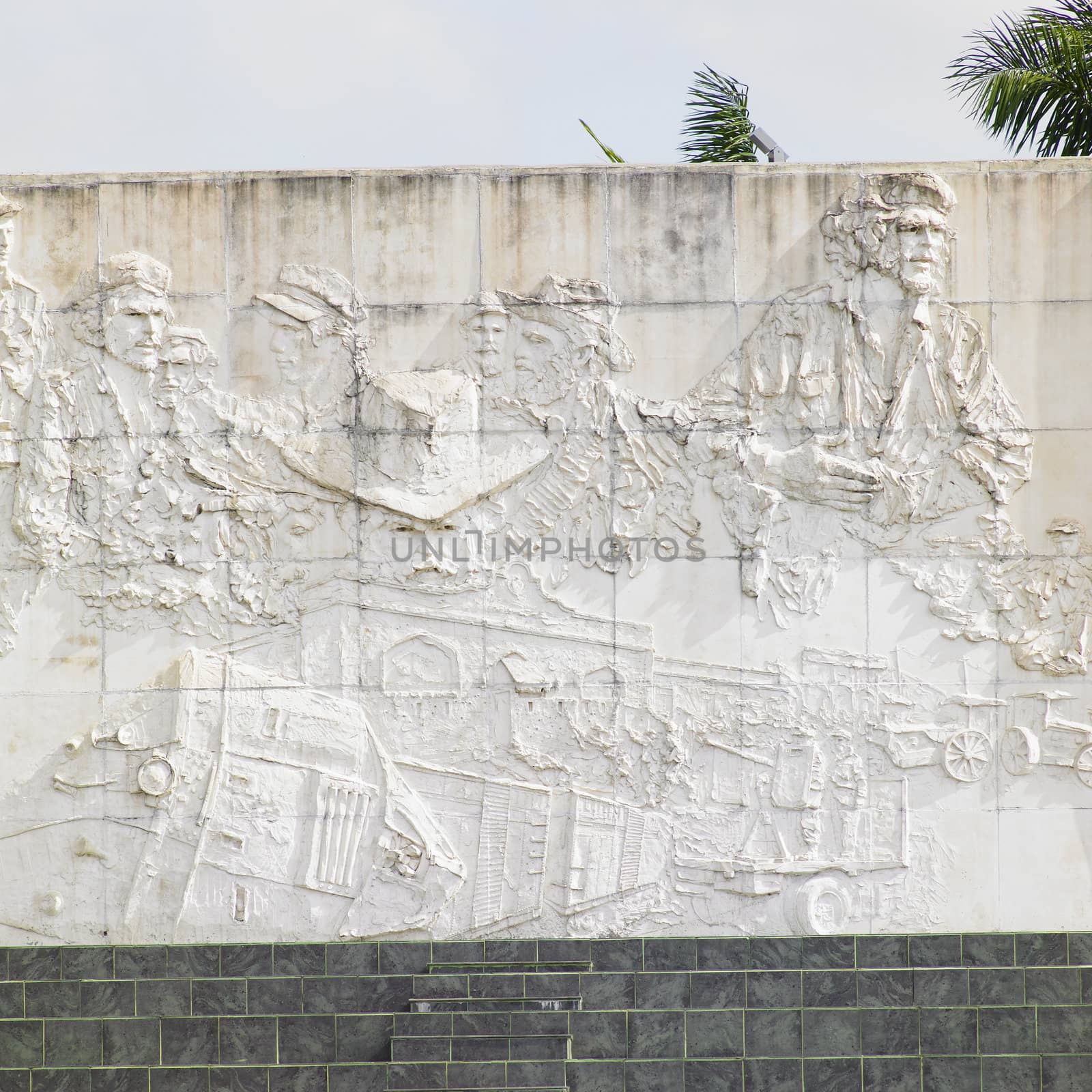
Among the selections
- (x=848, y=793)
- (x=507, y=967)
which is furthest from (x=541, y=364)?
(x=507, y=967)

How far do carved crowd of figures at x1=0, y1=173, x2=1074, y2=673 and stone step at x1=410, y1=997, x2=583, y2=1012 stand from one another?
101 inches

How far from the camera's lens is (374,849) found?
850 centimetres

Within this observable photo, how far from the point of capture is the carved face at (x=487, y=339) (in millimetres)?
8664

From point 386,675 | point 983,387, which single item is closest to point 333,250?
point 386,675

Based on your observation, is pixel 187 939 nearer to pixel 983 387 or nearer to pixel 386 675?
pixel 386 675

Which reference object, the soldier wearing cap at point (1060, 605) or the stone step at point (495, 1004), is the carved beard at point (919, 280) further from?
the stone step at point (495, 1004)

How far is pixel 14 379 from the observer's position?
8727mm

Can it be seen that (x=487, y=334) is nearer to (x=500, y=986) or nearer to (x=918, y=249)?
(x=918, y=249)

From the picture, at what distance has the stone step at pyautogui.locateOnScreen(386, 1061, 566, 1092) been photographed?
7.69 m

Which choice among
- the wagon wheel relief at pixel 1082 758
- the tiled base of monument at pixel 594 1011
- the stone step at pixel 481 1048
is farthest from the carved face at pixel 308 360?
the wagon wheel relief at pixel 1082 758

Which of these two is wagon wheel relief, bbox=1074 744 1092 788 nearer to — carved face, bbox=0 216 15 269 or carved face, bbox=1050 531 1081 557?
carved face, bbox=1050 531 1081 557

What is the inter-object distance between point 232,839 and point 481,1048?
203cm

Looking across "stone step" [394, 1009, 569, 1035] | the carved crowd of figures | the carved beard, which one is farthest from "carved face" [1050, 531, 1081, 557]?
"stone step" [394, 1009, 569, 1035]

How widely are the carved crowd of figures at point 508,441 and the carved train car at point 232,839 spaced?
829 millimetres
